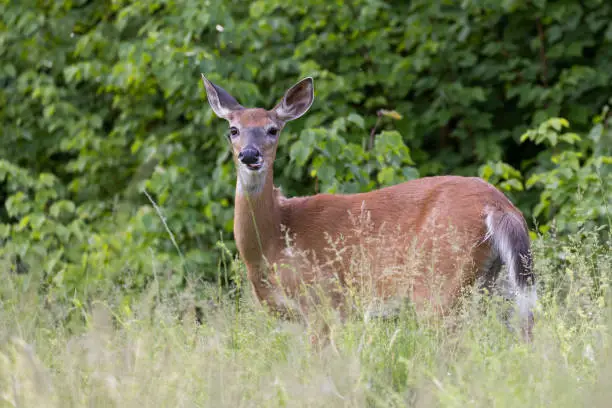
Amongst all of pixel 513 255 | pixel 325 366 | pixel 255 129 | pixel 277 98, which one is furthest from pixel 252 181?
pixel 277 98

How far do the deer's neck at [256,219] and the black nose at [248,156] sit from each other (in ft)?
0.43

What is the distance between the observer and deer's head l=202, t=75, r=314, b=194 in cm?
470

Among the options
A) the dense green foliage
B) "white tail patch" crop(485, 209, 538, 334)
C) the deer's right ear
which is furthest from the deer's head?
"white tail patch" crop(485, 209, 538, 334)

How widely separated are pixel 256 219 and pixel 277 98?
2.77 m

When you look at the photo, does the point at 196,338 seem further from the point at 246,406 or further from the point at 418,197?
the point at 418,197

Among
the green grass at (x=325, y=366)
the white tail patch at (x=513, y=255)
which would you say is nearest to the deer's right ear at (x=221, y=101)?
the white tail patch at (x=513, y=255)

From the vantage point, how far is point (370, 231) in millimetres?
4555

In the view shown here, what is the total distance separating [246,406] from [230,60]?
15.6 ft

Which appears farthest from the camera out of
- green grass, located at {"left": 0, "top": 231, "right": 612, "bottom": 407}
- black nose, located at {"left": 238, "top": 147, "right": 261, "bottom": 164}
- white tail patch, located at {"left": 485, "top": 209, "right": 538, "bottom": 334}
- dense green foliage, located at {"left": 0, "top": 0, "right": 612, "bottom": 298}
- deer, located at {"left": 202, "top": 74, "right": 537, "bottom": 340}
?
dense green foliage, located at {"left": 0, "top": 0, "right": 612, "bottom": 298}

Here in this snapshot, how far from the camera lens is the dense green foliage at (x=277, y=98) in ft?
20.7

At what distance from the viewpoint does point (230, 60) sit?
23.0ft

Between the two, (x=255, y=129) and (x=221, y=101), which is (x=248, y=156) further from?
(x=221, y=101)

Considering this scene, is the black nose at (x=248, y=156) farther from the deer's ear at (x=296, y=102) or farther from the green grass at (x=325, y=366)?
the green grass at (x=325, y=366)

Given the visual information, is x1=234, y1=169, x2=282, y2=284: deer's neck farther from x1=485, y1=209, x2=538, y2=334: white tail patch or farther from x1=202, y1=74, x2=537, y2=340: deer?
x1=485, y1=209, x2=538, y2=334: white tail patch
